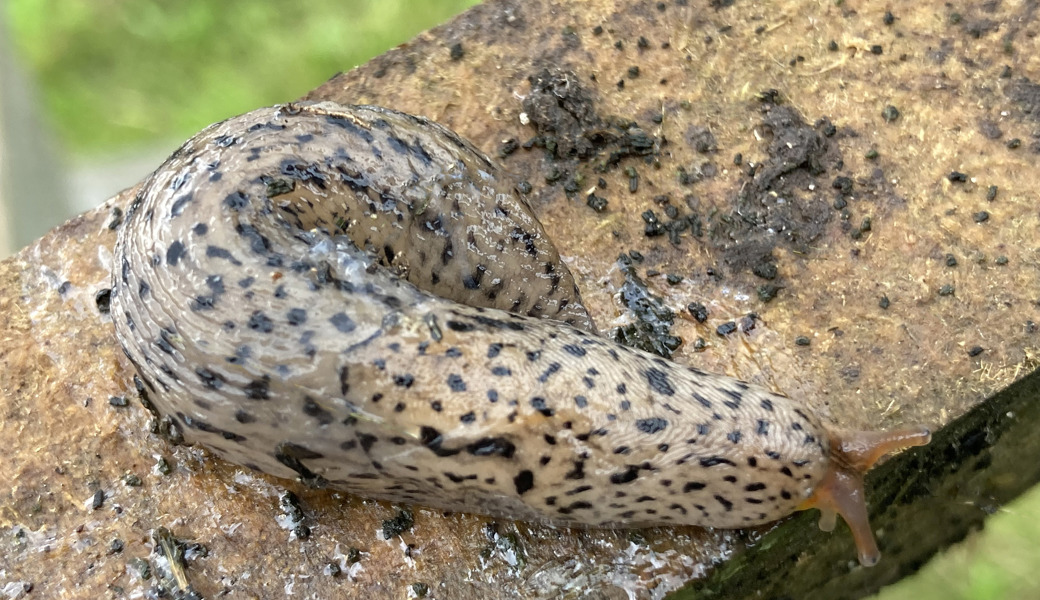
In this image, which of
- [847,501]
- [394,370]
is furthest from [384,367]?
[847,501]

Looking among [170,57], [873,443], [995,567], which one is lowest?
[995,567]

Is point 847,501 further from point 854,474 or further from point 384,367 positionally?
point 384,367

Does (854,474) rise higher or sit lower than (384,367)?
lower

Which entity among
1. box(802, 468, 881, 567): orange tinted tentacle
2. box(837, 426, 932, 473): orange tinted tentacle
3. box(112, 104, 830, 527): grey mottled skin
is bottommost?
box(802, 468, 881, 567): orange tinted tentacle

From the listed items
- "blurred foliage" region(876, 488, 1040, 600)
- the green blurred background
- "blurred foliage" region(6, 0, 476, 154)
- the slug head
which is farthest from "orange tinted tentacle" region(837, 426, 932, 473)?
"blurred foliage" region(6, 0, 476, 154)

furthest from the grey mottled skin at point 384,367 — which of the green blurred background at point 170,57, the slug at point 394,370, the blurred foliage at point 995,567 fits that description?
the green blurred background at point 170,57

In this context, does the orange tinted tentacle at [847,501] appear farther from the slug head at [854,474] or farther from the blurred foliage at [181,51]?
the blurred foliage at [181,51]

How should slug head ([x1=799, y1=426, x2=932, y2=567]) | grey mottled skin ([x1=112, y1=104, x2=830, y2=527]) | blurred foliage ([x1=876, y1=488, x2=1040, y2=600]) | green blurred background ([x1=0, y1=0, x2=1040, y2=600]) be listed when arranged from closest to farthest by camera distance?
grey mottled skin ([x1=112, y1=104, x2=830, y2=527]) → slug head ([x1=799, y1=426, x2=932, y2=567]) → blurred foliage ([x1=876, y1=488, x2=1040, y2=600]) → green blurred background ([x1=0, y1=0, x2=1040, y2=600])

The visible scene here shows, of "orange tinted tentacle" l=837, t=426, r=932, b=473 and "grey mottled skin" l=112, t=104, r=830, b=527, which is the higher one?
"grey mottled skin" l=112, t=104, r=830, b=527

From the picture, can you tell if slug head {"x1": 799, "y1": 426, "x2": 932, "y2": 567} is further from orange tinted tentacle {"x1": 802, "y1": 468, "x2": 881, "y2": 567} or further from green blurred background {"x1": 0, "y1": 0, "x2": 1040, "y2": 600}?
green blurred background {"x1": 0, "y1": 0, "x2": 1040, "y2": 600}
